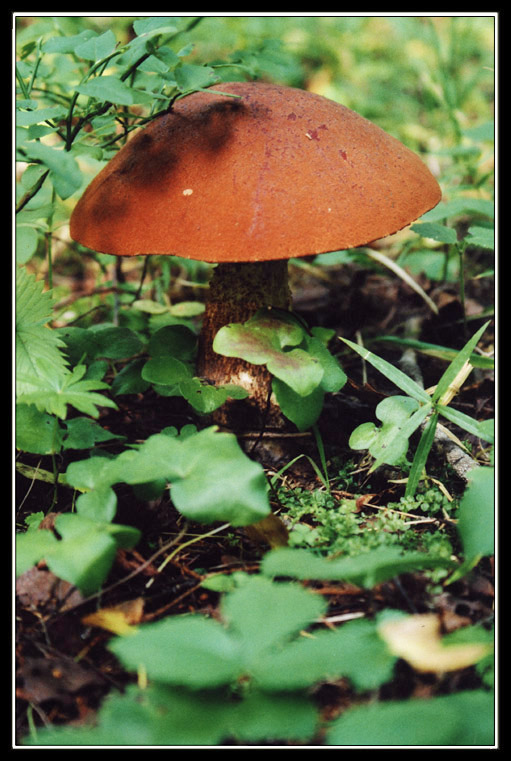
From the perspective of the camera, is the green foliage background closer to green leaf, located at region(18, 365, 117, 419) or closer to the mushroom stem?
green leaf, located at region(18, 365, 117, 419)


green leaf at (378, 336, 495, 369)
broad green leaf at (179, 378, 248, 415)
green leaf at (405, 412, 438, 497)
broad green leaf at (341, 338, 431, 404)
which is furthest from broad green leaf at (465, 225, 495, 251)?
broad green leaf at (179, 378, 248, 415)

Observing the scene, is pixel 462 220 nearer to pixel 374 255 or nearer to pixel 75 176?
pixel 374 255

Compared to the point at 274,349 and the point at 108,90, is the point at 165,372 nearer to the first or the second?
the point at 274,349

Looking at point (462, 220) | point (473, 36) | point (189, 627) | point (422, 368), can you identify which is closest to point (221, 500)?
point (189, 627)

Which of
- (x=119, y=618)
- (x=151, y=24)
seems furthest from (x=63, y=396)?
(x=151, y=24)

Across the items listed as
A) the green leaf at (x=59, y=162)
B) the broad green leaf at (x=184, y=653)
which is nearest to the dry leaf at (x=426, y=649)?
the broad green leaf at (x=184, y=653)

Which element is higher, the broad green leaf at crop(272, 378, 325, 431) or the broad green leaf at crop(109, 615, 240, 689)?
the broad green leaf at crop(109, 615, 240, 689)
